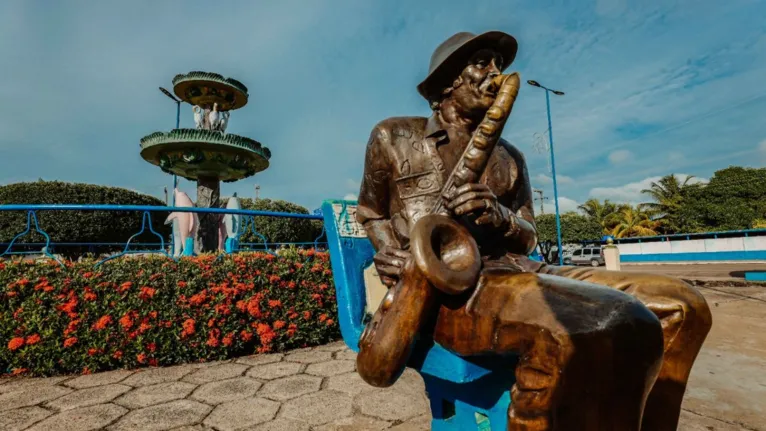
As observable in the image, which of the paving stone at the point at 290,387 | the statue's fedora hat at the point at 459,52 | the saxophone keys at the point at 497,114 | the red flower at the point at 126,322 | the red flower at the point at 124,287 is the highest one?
the statue's fedora hat at the point at 459,52

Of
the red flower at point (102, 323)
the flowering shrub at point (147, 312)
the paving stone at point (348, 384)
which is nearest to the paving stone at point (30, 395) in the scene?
the flowering shrub at point (147, 312)

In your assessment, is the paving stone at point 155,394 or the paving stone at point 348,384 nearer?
the paving stone at point 155,394

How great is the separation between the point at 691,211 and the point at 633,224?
4.32 metres

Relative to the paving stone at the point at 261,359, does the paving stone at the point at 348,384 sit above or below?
below

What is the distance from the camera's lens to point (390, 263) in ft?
4.58

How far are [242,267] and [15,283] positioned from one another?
177 centimetres

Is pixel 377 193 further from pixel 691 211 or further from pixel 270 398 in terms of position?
pixel 691 211

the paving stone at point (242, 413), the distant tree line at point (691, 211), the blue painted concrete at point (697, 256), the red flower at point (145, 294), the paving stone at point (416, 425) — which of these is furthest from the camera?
the distant tree line at point (691, 211)

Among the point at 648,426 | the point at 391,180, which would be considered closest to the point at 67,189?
the point at 391,180

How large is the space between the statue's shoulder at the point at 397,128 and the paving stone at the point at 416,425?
160 centimetres

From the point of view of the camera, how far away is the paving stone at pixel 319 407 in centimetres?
247

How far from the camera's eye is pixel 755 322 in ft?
15.6

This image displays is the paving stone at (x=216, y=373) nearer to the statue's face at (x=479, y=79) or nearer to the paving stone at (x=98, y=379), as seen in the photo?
the paving stone at (x=98, y=379)

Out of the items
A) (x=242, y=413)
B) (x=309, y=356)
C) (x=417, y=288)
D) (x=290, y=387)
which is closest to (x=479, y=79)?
(x=417, y=288)
